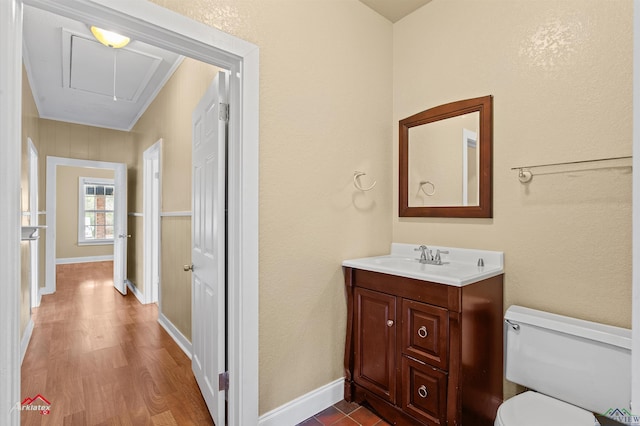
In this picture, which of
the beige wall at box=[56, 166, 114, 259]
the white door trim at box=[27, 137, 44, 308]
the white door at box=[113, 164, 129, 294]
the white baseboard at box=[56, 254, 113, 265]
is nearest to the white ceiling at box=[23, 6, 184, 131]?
the white door trim at box=[27, 137, 44, 308]

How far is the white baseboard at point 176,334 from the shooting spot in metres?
2.75

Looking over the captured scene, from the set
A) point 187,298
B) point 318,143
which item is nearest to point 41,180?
point 187,298

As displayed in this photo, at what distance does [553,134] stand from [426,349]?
4.31ft

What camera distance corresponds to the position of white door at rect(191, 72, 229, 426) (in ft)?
5.57

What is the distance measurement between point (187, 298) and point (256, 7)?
2.29 metres

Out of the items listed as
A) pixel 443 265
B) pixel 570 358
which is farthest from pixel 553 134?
pixel 570 358

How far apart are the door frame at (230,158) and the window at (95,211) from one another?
8.02m

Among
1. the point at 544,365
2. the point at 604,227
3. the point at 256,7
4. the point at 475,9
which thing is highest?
the point at 475,9

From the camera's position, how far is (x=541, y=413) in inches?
51.8

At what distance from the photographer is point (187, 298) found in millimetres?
2744

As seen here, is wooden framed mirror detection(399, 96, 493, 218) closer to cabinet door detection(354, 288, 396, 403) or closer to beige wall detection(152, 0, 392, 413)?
beige wall detection(152, 0, 392, 413)

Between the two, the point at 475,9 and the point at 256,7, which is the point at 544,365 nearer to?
the point at 475,9

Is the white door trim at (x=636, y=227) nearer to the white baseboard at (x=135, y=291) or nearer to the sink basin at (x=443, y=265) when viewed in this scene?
the sink basin at (x=443, y=265)

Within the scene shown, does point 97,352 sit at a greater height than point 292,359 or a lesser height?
lesser
